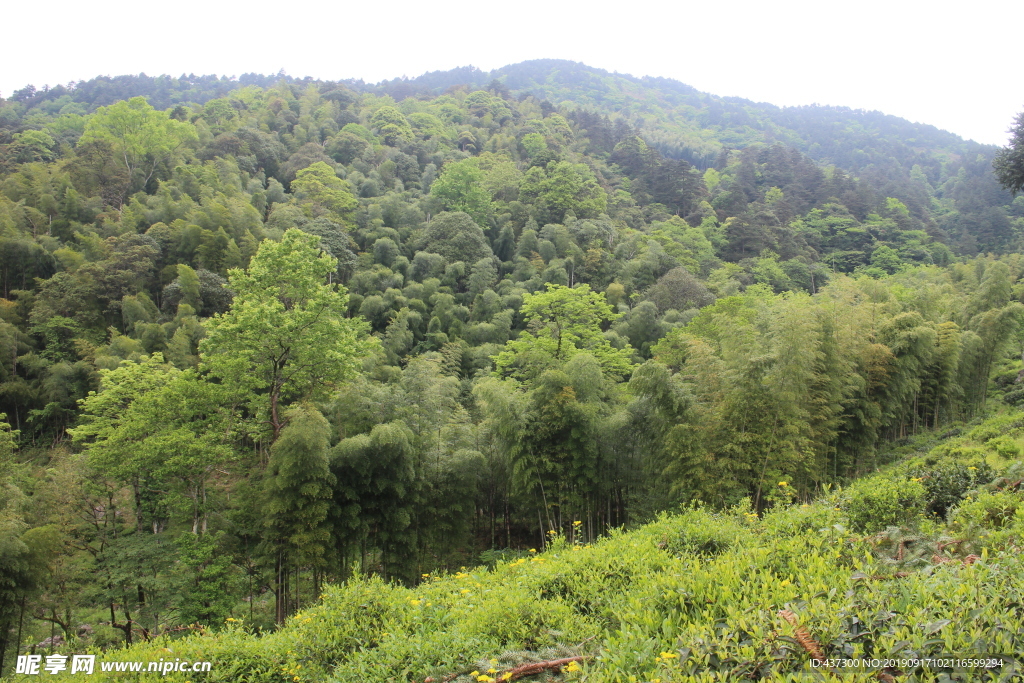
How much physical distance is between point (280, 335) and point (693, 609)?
889 cm

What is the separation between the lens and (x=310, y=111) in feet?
159

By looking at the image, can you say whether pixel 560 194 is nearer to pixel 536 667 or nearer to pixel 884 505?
pixel 884 505

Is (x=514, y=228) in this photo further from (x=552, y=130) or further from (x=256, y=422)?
(x=552, y=130)

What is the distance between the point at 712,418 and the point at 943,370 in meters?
12.0

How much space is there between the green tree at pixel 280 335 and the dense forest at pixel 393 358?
0.06 meters

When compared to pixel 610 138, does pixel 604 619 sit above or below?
below

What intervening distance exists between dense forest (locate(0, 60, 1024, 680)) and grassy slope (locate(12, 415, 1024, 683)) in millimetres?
1819

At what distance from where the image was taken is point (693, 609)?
308 centimetres

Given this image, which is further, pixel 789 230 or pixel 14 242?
pixel 789 230

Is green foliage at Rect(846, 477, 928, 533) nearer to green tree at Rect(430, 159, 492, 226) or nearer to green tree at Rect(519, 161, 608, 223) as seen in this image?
green tree at Rect(430, 159, 492, 226)

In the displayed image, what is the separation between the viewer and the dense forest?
888 cm

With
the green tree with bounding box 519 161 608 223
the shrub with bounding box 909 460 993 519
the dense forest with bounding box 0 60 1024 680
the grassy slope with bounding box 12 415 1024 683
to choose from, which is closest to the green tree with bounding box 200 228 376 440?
the dense forest with bounding box 0 60 1024 680

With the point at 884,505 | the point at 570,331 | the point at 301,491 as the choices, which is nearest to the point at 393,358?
the point at 570,331

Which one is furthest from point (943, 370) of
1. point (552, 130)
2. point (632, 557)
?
point (552, 130)
